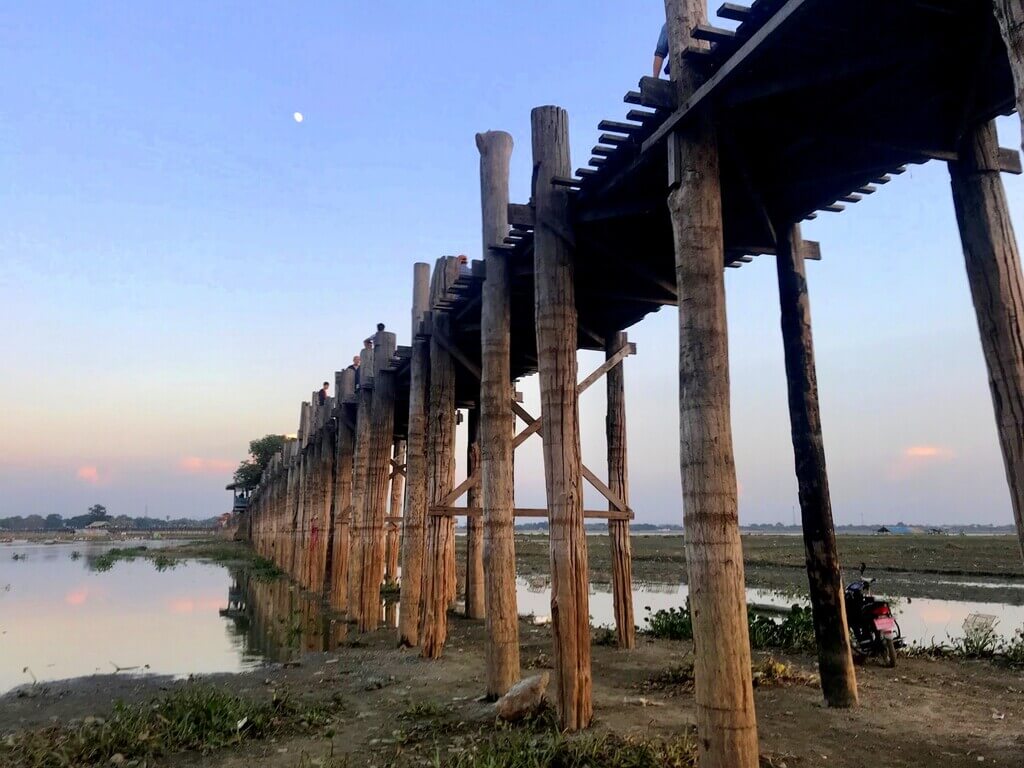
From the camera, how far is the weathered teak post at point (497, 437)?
8477 mm

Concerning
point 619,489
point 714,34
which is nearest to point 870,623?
point 619,489

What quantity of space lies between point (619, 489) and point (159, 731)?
24.7ft

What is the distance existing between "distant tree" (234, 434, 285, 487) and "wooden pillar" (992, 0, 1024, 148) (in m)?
65.0

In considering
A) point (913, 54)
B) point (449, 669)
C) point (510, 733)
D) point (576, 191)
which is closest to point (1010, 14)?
point (913, 54)

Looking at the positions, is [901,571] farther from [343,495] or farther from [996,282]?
[996,282]

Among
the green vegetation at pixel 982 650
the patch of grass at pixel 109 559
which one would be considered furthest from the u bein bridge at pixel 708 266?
the patch of grass at pixel 109 559

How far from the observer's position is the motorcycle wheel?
9.02m

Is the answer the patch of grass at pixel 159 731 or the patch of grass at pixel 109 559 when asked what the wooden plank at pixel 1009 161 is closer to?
the patch of grass at pixel 159 731

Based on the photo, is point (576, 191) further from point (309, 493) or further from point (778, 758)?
point (309, 493)

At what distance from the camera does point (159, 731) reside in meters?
7.41

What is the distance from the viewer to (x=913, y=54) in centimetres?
520

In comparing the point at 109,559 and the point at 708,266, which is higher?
the point at 708,266

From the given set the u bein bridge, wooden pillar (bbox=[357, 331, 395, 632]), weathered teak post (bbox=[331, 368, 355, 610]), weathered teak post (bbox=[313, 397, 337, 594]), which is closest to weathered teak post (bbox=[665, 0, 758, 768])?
the u bein bridge

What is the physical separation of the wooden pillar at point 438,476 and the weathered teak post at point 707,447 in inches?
Result: 279
